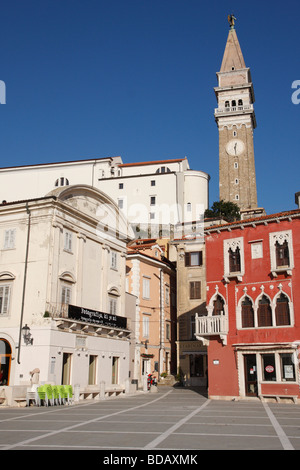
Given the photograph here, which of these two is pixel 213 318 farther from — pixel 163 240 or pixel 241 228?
pixel 163 240

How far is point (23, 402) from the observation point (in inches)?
989

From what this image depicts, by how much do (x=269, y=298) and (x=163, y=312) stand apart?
19.7 meters

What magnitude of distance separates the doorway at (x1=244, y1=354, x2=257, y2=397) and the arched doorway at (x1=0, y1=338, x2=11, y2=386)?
1412cm

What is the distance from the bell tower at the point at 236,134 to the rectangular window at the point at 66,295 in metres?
50.4

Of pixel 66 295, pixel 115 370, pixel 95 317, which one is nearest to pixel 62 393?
pixel 66 295

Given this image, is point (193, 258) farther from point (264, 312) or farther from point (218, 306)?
point (264, 312)

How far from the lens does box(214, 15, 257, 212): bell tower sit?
80.1 m

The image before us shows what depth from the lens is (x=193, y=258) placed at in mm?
47500

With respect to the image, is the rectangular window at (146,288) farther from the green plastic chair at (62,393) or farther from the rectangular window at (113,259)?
the green plastic chair at (62,393)

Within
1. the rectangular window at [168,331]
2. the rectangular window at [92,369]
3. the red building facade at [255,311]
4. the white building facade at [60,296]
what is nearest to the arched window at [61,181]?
the rectangular window at [168,331]

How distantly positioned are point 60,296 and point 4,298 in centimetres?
352
